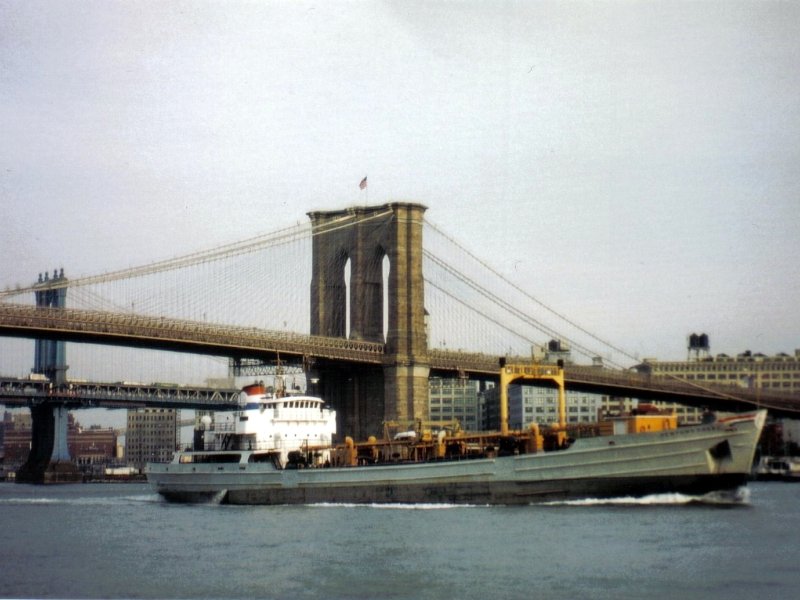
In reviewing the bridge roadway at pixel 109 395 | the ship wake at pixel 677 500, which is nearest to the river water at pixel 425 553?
the ship wake at pixel 677 500

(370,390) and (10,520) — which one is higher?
(370,390)

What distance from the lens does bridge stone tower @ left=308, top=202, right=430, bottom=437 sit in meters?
71.5

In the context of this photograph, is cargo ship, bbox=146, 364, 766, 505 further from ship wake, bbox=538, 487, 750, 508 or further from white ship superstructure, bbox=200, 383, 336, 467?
ship wake, bbox=538, 487, 750, 508

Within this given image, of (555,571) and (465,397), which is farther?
(465,397)

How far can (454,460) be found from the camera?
41.5m

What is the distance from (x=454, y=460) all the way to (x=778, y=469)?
4147 cm

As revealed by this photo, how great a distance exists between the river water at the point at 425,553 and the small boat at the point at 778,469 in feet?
122

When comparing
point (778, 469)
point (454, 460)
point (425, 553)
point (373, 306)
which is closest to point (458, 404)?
point (373, 306)

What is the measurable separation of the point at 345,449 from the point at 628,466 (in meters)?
12.5

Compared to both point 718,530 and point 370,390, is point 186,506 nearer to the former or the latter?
point 718,530

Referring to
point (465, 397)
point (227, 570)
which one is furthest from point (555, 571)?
point (465, 397)

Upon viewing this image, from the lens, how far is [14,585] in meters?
24.1

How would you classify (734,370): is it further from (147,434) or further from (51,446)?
(147,434)

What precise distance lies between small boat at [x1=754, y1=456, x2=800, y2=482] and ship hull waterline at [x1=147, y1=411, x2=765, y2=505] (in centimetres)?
3824
